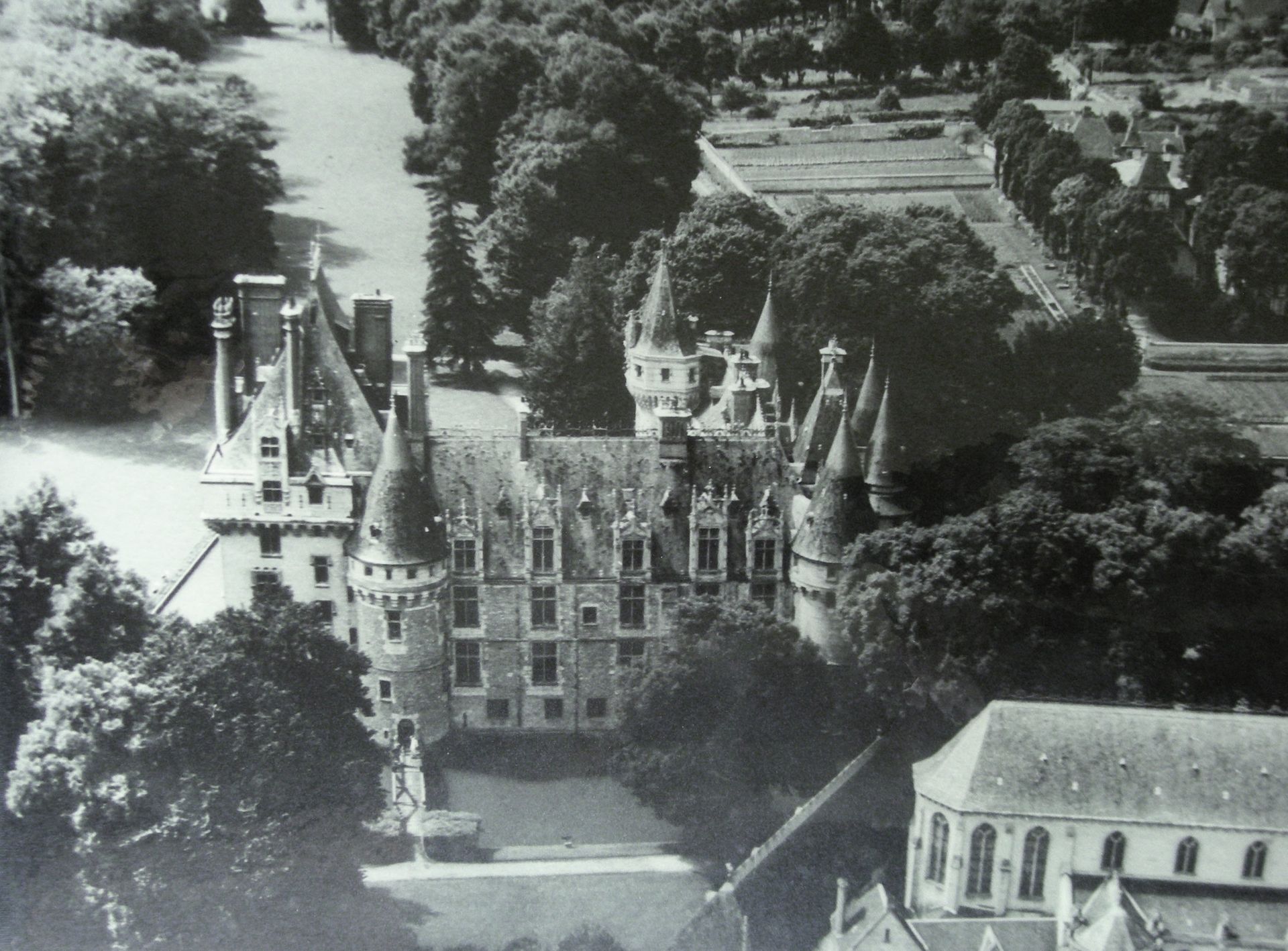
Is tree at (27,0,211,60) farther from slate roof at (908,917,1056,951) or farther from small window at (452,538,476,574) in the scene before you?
slate roof at (908,917,1056,951)

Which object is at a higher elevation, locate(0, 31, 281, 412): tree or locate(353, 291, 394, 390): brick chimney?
locate(0, 31, 281, 412): tree

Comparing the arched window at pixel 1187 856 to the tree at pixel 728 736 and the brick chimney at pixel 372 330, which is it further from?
the brick chimney at pixel 372 330

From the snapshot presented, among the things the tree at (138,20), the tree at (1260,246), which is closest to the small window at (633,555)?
the tree at (1260,246)

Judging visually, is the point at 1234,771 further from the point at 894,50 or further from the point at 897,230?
the point at 894,50

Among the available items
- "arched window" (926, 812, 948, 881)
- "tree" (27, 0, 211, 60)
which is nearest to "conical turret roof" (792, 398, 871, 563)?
"arched window" (926, 812, 948, 881)

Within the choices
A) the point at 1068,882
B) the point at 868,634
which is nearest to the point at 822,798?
the point at 868,634

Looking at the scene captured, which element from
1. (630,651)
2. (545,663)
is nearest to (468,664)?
(545,663)
